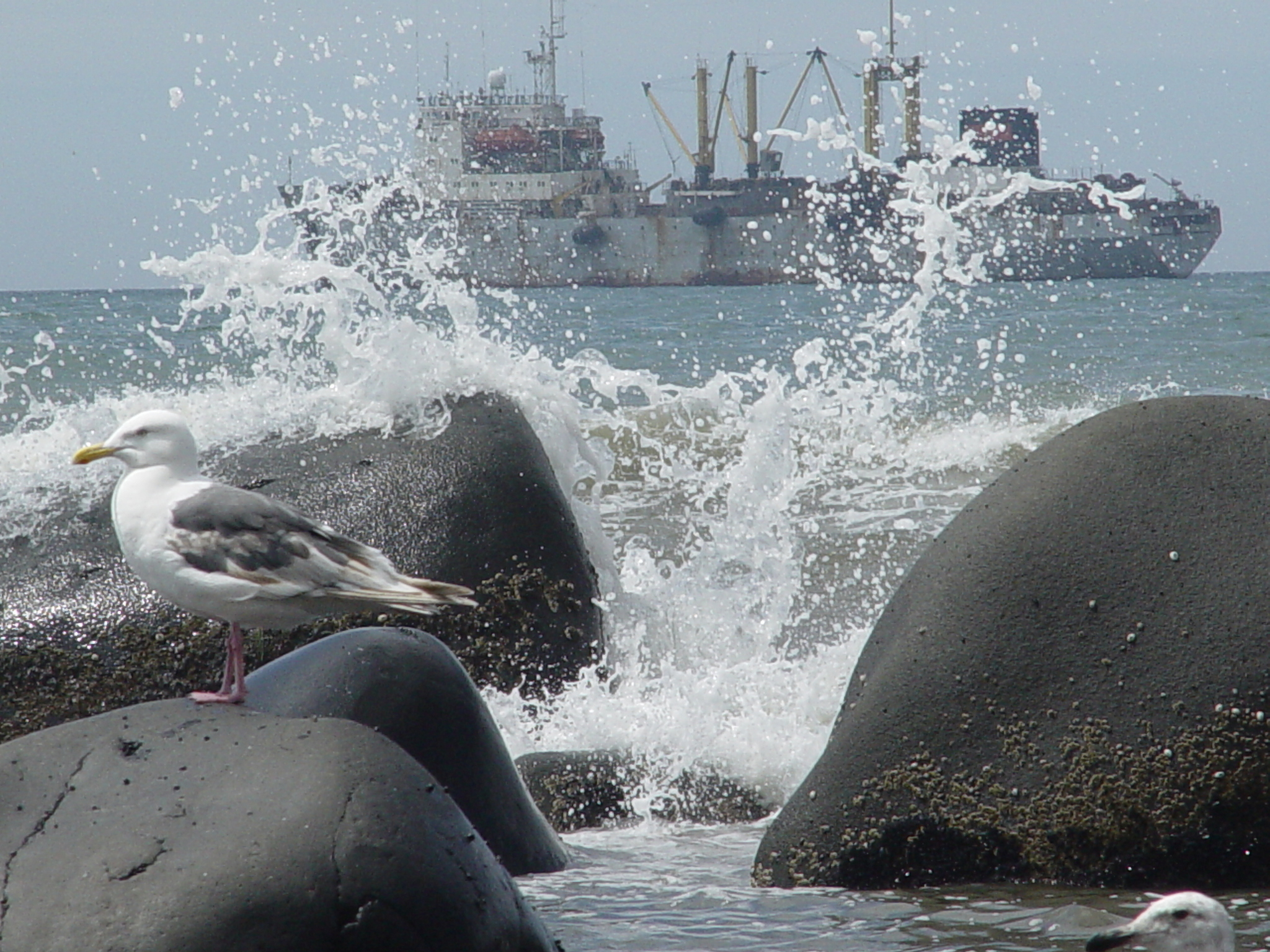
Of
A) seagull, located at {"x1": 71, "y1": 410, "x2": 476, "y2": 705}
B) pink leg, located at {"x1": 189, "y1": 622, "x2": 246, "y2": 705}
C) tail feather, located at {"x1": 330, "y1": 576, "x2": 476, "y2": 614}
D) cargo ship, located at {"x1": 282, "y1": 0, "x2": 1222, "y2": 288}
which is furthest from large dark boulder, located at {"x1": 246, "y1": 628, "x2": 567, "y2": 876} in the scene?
cargo ship, located at {"x1": 282, "y1": 0, "x2": 1222, "y2": 288}

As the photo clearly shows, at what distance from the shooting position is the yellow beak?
3.23 meters

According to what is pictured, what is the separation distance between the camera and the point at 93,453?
3.27 m

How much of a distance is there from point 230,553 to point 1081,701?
6.65 feet

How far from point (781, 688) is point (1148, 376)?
16.0m

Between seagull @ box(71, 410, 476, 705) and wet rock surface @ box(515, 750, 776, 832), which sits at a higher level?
seagull @ box(71, 410, 476, 705)

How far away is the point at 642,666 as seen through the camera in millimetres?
5699

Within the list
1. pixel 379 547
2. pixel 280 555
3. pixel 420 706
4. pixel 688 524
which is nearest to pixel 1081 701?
pixel 420 706

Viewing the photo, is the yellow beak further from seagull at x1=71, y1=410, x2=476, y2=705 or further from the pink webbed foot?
the pink webbed foot

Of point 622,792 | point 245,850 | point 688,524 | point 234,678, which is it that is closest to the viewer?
point 245,850

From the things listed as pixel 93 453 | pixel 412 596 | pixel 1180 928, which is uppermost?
pixel 93 453

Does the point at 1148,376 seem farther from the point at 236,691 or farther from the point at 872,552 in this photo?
the point at 236,691

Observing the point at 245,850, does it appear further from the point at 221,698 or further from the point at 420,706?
the point at 420,706

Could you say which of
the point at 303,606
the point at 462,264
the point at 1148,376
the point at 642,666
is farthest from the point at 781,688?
the point at 462,264

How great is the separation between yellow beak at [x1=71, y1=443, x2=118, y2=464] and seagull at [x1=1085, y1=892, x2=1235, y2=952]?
7.47 ft
